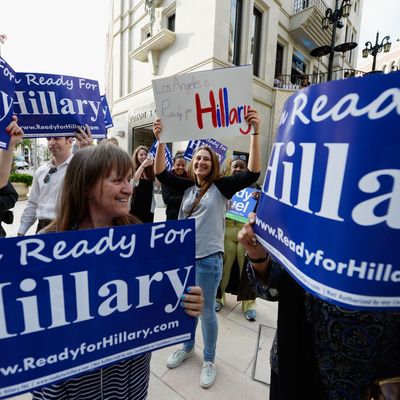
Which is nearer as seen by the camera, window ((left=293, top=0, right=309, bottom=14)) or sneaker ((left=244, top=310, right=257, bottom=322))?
sneaker ((left=244, top=310, right=257, bottom=322))

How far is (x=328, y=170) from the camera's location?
23.3 inches

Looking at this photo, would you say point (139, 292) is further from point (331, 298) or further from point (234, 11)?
point (234, 11)

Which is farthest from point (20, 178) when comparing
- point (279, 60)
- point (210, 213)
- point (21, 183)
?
point (279, 60)

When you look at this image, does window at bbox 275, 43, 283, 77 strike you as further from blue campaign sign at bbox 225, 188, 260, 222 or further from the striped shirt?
the striped shirt

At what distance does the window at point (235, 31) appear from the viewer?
29.0 ft

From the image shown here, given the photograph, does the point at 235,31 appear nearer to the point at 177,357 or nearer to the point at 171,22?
the point at 171,22

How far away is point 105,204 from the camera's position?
1111mm

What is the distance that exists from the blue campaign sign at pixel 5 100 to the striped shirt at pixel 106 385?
138 cm

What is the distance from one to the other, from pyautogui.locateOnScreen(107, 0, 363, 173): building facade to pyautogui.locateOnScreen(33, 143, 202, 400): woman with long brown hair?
25.3 feet

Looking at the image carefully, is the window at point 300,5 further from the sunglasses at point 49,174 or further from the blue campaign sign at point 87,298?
the blue campaign sign at point 87,298

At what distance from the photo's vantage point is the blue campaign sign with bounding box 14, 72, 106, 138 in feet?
6.81

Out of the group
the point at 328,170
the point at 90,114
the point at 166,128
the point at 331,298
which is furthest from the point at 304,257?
the point at 90,114

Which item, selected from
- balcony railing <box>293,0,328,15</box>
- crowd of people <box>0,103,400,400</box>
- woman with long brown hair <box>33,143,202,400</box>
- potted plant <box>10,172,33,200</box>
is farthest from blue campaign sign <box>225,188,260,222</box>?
balcony railing <box>293,0,328,15</box>

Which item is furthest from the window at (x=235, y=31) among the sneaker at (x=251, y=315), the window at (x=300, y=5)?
the sneaker at (x=251, y=315)
